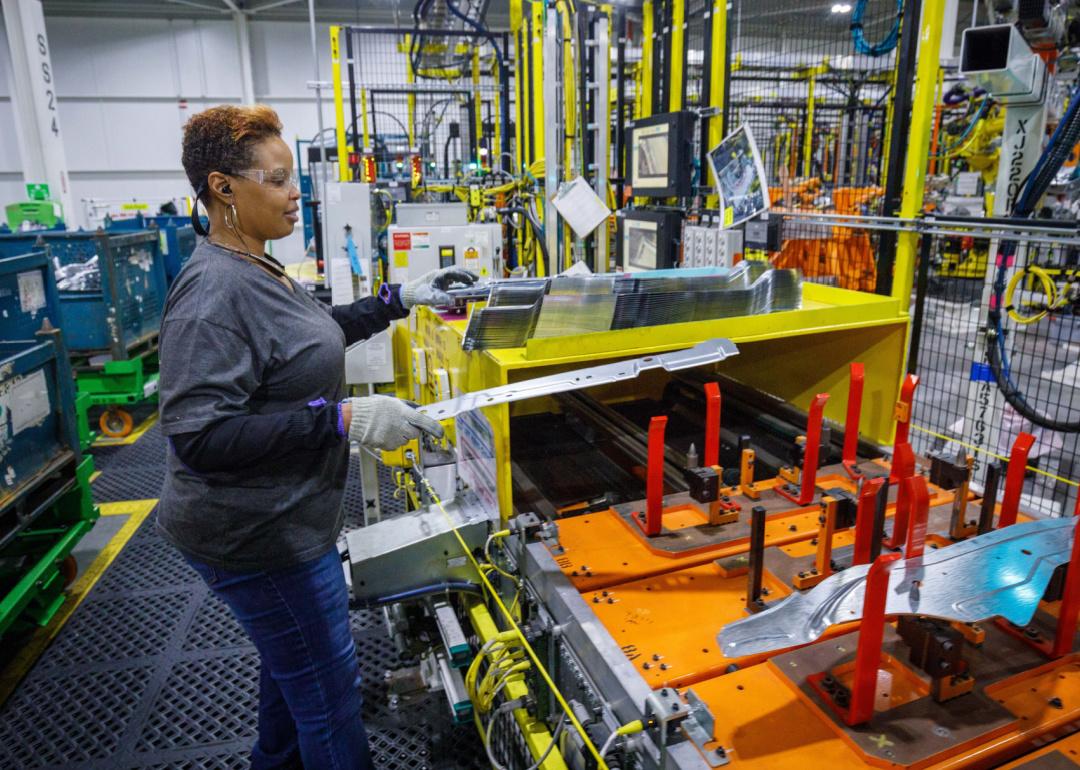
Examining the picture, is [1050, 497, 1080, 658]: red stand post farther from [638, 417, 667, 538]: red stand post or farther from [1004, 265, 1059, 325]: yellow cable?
[1004, 265, 1059, 325]: yellow cable

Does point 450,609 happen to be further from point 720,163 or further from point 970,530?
point 720,163

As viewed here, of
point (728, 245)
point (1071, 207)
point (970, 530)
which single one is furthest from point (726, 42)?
point (1071, 207)

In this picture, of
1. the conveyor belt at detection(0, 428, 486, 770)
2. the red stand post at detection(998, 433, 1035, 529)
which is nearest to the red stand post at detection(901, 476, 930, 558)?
the red stand post at detection(998, 433, 1035, 529)

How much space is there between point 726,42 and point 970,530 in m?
2.77

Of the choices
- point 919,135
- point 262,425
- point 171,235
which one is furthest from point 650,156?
point 171,235

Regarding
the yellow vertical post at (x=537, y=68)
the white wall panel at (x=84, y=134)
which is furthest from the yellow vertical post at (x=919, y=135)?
the white wall panel at (x=84, y=134)

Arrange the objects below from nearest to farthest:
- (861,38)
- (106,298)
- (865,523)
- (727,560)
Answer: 1. (865,523)
2. (727,560)
3. (861,38)
4. (106,298)

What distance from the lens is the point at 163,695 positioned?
2.89m

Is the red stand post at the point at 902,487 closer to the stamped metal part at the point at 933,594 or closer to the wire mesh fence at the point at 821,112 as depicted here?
the stamped metal part at the point at 933,594

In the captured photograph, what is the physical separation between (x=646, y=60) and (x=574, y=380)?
152 inches

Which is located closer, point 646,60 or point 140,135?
point 646,60

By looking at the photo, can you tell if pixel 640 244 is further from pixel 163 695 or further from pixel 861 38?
pixel 163 695

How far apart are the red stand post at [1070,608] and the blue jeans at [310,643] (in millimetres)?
1642

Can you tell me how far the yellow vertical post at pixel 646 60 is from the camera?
4750mm
